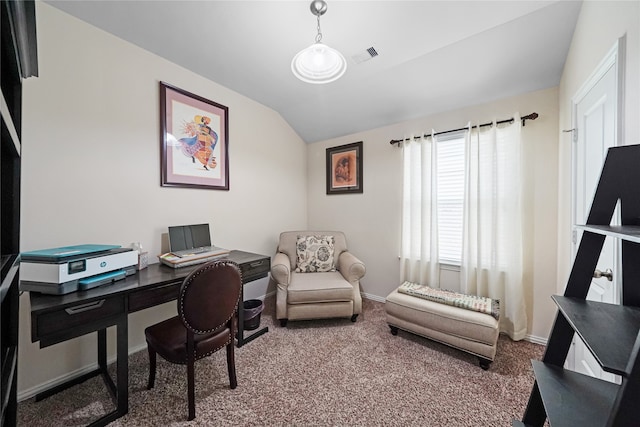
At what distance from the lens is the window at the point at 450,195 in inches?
96.2

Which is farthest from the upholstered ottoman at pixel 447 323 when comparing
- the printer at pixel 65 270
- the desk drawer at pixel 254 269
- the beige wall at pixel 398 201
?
the printer at pixel 65 270

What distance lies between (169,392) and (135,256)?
0.94 metres

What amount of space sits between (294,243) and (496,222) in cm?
217

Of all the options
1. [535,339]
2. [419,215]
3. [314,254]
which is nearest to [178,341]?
[314,254]

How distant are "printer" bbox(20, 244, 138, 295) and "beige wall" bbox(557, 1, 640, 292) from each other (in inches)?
108

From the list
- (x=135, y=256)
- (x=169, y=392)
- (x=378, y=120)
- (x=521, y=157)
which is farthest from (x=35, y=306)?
(x=521, y=157)

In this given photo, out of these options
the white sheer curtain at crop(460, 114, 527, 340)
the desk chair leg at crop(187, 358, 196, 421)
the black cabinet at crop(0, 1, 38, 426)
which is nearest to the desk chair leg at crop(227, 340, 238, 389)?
the desk chair leg at crop(187, 358, 196, 421)

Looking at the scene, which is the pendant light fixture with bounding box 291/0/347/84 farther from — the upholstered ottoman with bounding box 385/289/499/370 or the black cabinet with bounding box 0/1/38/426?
the upholstered ottoman with bounding box 385/289/499/370

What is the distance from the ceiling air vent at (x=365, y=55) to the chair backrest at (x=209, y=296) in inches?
81.6

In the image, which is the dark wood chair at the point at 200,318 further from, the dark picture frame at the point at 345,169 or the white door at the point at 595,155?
the dark picture frame at the point at 345,169

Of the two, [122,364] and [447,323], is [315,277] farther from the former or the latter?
[122,364]

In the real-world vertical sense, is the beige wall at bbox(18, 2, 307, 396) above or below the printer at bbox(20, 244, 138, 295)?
above

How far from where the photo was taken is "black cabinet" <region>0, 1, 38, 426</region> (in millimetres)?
720

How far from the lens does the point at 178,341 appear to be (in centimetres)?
141
